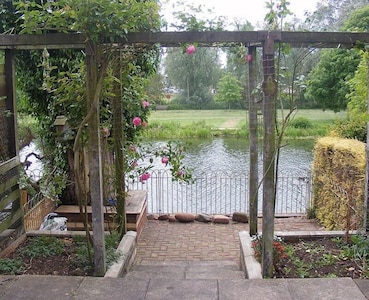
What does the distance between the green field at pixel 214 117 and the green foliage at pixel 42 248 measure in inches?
515

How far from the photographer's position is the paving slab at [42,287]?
264 cm

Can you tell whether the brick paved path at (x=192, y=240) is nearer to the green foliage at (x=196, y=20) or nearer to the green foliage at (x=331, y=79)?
the green foliage at (x=196, y=20)

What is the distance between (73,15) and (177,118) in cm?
1507

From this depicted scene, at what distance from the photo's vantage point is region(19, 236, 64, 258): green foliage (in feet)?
11.4

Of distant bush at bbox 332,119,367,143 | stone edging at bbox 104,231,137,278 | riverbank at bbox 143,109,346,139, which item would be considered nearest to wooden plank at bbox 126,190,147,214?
stone edging at bbox 104,231,137,278

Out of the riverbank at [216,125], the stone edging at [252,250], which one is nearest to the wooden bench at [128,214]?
the stone edging at [252,250]

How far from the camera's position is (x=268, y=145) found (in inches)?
119

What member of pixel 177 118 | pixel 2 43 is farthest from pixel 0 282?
pixel 177 118

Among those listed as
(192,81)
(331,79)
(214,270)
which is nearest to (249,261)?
(214,270)

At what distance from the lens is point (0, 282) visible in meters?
2.86

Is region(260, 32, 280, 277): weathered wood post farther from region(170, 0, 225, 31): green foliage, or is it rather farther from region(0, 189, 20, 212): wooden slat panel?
region(0, 189, 20, 212): wooden slat panel

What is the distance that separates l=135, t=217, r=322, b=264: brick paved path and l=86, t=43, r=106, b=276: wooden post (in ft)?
4.80

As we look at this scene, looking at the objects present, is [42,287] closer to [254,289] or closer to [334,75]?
[254,289]

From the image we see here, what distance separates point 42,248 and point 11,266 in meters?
0.40
